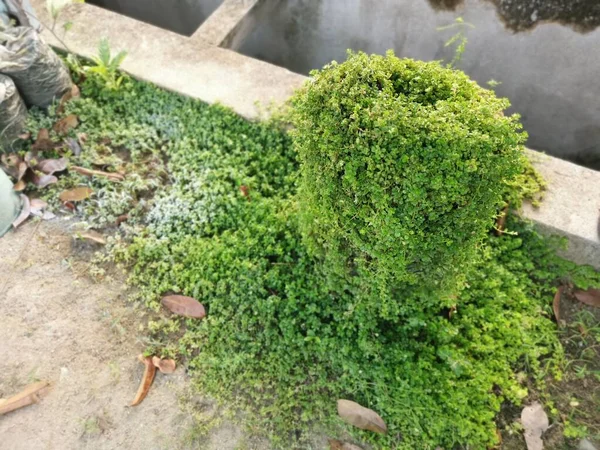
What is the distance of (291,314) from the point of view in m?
2.79

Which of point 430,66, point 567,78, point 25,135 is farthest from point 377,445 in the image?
point 567,78

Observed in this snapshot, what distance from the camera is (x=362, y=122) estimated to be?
188cm

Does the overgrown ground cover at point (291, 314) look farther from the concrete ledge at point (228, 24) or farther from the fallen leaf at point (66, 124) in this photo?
the concrete ledge at point (228, 24)

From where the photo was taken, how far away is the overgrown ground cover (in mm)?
2531

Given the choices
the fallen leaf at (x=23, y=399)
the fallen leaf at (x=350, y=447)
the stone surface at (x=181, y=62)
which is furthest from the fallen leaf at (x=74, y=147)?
the fallen leaf at (x=350, y=447)

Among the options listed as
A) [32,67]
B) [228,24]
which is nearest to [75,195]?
[32,67]

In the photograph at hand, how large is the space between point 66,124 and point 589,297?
4.04 meters

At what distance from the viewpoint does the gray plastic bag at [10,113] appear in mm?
3352

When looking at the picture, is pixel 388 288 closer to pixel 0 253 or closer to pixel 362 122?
pixel 362 122

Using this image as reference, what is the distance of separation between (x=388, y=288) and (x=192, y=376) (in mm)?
1274

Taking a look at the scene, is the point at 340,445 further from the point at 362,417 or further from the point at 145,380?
the point at 145,380

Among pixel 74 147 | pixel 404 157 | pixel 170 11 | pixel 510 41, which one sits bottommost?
pixel 74 147

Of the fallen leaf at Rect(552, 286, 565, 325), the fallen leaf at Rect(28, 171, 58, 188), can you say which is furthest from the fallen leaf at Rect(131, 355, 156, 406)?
the fallen leaf at Rect(552, 286, 565, 325)

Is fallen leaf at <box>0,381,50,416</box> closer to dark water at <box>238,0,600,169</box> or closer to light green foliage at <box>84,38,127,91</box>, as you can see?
light green foliage at <box>84,38,127,91</box>
